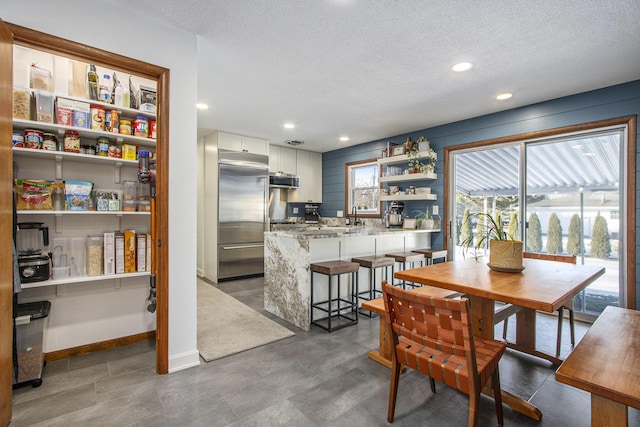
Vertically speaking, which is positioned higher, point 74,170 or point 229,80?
point 229,80

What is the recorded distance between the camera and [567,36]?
89.5 inches

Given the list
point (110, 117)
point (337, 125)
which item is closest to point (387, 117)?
point (337, 125)

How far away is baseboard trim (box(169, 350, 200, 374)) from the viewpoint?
2256 mm

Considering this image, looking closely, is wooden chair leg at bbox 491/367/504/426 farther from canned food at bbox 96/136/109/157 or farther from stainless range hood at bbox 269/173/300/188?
stainless range hood at bbox 269/173/300/188

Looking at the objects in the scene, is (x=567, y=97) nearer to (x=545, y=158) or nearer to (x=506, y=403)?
(x=545, y=158)

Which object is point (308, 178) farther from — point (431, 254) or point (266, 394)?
point (266, 394)

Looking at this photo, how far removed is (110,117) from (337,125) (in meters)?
3.09

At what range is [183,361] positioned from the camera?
2299 mm

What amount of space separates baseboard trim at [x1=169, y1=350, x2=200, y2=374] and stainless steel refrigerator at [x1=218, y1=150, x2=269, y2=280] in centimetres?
287

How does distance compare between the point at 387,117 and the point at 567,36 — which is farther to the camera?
the point at 387,117

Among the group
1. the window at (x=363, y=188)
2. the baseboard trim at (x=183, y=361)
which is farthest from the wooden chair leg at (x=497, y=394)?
the window at (x=363, y=188)

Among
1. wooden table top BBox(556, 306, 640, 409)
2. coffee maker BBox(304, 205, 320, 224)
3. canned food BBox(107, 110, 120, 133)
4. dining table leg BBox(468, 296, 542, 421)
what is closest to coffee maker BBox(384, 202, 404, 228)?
coffee maker BBox(304, 205, 320, 224)

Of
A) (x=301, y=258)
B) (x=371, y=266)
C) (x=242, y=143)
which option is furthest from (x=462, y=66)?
(x=242, y=143)

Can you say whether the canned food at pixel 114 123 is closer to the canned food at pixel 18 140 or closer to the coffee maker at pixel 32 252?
the canned food at pixel 18 140
